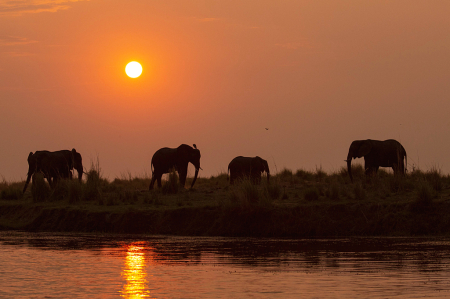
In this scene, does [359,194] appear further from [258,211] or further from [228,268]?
[228,268]

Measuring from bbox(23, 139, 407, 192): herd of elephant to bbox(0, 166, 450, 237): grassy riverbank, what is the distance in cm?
407

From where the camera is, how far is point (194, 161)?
31.6 metres

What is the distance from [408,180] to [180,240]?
29.4 ft

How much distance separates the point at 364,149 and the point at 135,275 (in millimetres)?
19737

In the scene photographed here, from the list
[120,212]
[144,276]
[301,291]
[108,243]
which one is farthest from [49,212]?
[301,291]

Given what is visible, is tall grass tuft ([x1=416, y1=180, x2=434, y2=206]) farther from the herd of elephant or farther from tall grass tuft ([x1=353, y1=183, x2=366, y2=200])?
the herd of elephant

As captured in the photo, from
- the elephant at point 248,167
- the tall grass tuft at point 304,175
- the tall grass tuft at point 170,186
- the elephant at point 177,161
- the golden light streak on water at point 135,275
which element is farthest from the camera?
the tall grass tuft at point 304,175

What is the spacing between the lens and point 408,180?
77.5ft

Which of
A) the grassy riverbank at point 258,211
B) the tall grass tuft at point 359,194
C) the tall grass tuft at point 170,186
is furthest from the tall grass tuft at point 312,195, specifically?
the tall grass tuft at point 170,186

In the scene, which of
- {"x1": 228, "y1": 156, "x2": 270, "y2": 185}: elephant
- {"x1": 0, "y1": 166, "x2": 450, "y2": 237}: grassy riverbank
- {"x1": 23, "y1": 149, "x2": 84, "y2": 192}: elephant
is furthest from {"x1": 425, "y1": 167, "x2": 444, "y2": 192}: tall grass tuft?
{"x1": 23, "y1": 149, "x2": 84, "y2": 192}: elephant

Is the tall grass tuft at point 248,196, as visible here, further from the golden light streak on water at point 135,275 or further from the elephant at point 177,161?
the elephant at point 177,161

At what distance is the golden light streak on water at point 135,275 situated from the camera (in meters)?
9.98

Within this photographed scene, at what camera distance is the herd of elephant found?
1186 inches

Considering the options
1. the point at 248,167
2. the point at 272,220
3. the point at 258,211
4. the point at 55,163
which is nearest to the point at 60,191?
the point at 55,163
